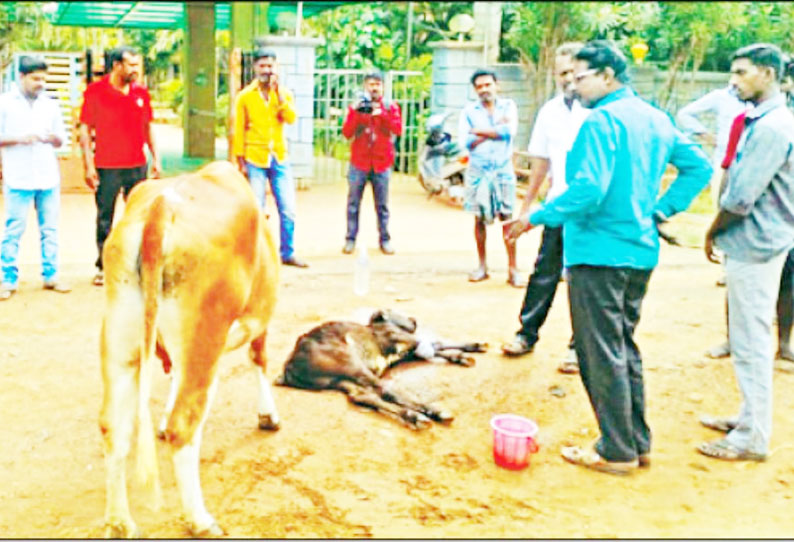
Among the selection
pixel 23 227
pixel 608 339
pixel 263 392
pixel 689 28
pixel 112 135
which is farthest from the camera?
pixel 689 28

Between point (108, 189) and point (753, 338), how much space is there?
16.5 feet

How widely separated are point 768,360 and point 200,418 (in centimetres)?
275

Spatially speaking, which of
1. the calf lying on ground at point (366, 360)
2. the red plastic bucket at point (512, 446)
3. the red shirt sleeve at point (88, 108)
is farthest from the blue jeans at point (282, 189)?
the red plastic bucket at point (512, 446)

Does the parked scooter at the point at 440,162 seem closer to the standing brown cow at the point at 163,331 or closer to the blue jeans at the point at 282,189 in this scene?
the blue jeans at the point at 282,189

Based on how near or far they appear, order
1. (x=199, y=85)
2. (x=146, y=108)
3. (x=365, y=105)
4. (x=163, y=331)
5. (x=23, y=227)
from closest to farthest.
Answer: (x=163, y=331), (x=23, y=227), (x=146, y=108), (x=365, y=105), (x=199, y=85)

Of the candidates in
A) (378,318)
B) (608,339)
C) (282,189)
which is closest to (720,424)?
(608,339)

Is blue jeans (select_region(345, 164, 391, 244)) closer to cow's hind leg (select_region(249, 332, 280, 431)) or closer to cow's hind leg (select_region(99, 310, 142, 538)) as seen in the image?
cow's hind leg (select_region(249, 332, 280, 431))

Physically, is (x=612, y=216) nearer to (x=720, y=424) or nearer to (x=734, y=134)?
(x=720, y=424)

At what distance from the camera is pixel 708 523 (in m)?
3.68

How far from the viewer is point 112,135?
7031 millimetres

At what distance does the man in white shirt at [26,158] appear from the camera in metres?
6.76

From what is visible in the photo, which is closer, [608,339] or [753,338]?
[608,339]

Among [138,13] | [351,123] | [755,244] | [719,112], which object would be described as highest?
[138,13]

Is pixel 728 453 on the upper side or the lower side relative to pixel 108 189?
lower
